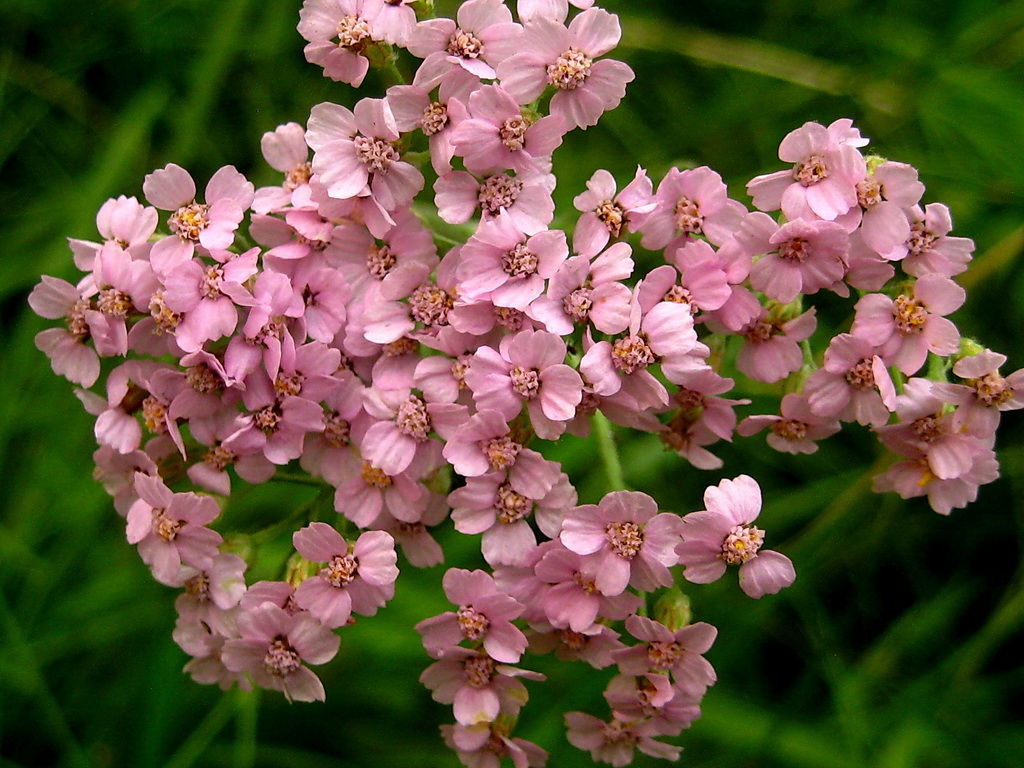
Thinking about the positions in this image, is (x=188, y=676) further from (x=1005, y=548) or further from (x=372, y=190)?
(x=1005, y=548)

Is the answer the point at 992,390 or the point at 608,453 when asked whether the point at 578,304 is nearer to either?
the point at 608,453

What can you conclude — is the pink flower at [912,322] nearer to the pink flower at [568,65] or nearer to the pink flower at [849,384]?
the pink flower at [849,384]

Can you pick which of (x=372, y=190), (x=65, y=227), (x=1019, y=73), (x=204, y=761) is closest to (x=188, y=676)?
(x=204, y=761)

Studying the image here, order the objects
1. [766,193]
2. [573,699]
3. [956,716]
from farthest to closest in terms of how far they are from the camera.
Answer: [956,716], [573,699], [766,193]

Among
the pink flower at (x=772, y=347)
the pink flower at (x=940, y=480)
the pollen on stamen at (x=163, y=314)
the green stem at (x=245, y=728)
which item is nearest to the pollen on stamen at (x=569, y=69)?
the pink flower at (x=772, y=347)

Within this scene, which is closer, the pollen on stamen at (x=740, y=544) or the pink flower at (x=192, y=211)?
the pollen on stamen at (x=740, y=544)

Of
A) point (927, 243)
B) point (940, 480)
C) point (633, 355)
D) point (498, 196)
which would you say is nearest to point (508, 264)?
point (498, 196)

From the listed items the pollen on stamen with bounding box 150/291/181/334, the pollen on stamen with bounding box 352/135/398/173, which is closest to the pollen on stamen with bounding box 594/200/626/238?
the pollen on stamen with bounding box 352/135/398/173
